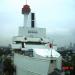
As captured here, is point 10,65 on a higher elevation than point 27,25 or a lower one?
lower

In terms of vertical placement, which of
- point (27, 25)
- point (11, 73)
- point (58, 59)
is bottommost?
point (11, 73)

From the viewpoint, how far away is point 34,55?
163 ft

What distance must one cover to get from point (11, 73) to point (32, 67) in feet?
41.4

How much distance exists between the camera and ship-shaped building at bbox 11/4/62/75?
44.0m

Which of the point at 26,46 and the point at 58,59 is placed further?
the point at 26,46

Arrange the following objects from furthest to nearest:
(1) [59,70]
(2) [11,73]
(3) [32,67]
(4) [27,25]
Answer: (4) [27,25], (2) [11,73], (3) [32,67], (1) [59,70]

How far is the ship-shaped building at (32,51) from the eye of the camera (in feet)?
144

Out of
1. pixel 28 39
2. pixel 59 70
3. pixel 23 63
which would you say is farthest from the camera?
pixel 28 39

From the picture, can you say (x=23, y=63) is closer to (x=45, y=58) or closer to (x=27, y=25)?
(x=45, y=58)

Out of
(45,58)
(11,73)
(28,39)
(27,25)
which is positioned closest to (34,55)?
(45,58)

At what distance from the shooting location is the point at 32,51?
52594 millimetres

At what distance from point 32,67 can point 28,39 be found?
1849cm

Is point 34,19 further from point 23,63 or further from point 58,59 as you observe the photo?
point 58,59

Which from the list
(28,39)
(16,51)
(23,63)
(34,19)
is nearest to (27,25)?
(34,19)
